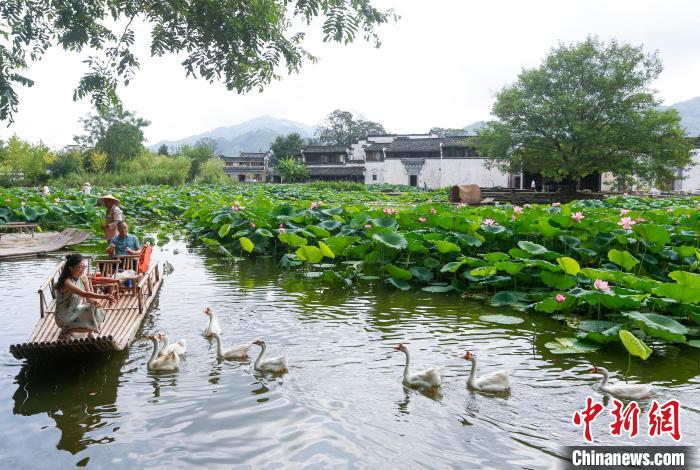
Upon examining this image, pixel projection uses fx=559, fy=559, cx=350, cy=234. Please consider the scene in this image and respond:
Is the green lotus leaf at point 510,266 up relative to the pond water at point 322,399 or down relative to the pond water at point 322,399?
up

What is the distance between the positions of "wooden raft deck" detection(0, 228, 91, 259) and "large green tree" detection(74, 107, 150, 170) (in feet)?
128

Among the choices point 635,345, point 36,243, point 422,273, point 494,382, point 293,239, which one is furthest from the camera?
point 36,243

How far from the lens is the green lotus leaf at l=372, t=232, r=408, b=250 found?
8243 millimetres

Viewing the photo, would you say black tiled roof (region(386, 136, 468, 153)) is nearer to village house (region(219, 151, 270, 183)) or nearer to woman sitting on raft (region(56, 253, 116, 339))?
village house (region(219, 151, 270, 183))

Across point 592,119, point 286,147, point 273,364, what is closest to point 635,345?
point 273,364

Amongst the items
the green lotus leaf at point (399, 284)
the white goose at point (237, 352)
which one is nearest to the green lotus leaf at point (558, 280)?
the green lotus leaf at point (399, 284)

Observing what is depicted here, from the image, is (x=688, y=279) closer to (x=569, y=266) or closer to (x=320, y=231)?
(x=569, y=266)

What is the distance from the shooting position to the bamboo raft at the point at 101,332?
4.52 metres

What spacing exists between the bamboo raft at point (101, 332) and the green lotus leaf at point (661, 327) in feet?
15.0

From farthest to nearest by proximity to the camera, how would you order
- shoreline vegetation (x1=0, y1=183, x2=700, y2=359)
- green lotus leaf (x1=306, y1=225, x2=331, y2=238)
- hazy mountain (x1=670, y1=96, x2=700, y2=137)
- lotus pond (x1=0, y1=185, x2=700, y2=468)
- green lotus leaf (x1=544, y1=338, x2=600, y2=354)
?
hazy mountain (x1=670, y1=96, x2=700, y2=137) → green lotus leaf (x1=306, y1=225, x2=331, y2=238) → shoreline vegetation (x1=0, y1=183, x2=700, y2=359) → green lotus leaf (x1=544, y1=338, x2=600, y2=354) → lotus pond (x1=0, y1=185, x2=700, y2=468)

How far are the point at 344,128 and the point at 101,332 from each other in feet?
261

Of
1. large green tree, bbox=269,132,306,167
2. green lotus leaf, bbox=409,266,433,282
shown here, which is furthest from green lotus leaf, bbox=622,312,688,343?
large green tree, bbox=269,132,306,167

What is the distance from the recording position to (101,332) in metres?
5.08

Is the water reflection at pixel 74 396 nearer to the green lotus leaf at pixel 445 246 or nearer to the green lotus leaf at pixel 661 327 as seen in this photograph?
the green lotus leaf at pixel 661 327
